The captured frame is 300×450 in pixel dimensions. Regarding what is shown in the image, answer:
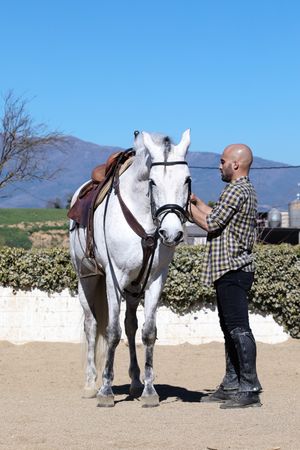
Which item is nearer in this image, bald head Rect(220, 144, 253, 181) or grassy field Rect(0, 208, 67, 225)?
bald head Rect(220, 144, 253, 181)

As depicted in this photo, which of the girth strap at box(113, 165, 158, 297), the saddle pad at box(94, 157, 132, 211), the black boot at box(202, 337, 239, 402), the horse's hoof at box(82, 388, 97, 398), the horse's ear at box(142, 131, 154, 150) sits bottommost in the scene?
the horse's hoof at box(82, 388, 97, 398)

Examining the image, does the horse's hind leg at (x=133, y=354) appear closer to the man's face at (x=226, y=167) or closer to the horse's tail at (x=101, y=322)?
the horse's tail at (x=101, y=322)

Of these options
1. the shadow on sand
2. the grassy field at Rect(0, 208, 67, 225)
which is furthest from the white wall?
the grassy field at Rect(0, 208, 67, 225)

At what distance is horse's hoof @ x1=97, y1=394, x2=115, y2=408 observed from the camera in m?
7.90

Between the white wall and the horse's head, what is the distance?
6.14 metres

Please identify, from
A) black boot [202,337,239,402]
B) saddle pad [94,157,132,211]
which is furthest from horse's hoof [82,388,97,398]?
saddle pad [94,157,132,211]

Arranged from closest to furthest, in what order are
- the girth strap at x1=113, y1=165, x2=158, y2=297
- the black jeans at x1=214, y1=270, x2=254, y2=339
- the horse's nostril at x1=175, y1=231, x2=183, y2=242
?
the horse's nostril at x1=175, y1=231, x2=183, y2=242 < the black jeans at x1=214, y1=270, x2=254, y2=339 < the girth strap at x1=113, y1=165, x2=158, y2=297

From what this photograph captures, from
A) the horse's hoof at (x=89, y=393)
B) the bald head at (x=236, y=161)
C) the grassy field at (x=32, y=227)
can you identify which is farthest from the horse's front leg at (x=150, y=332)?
the grassy field at (x=32, y=227)

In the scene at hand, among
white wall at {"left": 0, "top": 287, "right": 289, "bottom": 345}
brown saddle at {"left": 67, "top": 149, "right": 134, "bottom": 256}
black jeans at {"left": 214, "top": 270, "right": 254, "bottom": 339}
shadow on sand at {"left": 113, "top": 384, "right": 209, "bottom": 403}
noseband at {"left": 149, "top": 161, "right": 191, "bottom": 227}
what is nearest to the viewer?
noseband at {"left": 149, "top": 161, "right": 191, "bottom": 227}

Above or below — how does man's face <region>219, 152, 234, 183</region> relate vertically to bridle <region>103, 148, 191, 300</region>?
above

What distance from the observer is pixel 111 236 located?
7930 millimetres

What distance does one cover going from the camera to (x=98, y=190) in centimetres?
855

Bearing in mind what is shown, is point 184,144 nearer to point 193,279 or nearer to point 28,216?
point 193,279

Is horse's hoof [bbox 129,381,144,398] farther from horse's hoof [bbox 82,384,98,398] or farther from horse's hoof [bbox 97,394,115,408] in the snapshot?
horse's hoof [bbox 97,394,115,408]
